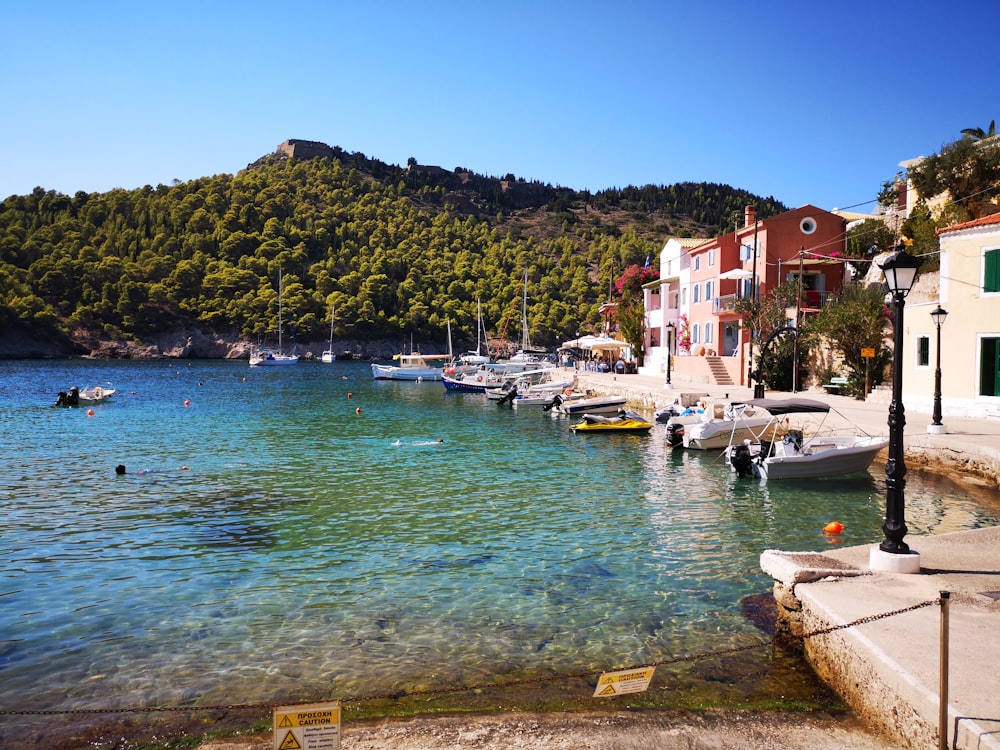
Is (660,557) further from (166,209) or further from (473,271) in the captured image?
(166,209)

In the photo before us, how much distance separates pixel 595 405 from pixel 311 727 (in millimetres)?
33604

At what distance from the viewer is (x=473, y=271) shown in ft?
557

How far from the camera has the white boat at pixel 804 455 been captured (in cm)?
1912

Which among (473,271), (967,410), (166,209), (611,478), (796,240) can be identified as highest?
(166,209)

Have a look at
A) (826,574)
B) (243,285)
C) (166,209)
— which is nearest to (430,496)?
(826,574)

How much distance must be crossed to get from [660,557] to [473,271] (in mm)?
160128

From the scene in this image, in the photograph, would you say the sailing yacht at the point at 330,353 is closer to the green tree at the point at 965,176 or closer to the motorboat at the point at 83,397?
the motorboat at the point at 83,397

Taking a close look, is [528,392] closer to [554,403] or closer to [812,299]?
[554,403]

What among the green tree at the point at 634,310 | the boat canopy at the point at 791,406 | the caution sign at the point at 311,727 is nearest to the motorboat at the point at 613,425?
the boat canopy at the point at 791,406

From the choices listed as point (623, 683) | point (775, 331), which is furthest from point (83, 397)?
point (623, 683)

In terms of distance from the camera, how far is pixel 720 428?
81.4ft

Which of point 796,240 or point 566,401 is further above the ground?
point 796,240

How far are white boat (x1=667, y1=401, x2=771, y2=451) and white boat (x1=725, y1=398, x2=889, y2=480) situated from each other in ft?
9.06

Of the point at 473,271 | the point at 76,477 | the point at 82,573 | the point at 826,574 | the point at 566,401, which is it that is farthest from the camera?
the point at 473,271
